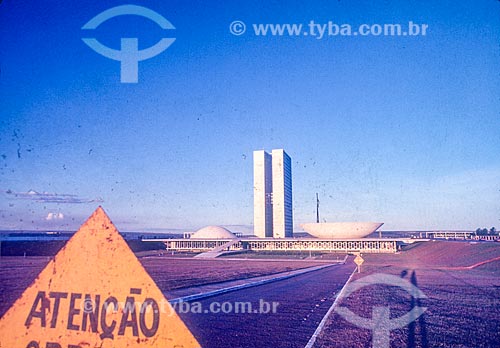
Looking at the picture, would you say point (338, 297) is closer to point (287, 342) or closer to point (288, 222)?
point (287, 342)

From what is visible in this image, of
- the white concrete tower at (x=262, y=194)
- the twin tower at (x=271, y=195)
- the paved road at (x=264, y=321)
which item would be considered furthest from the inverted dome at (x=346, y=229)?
the paved road at (x=264, y=321)

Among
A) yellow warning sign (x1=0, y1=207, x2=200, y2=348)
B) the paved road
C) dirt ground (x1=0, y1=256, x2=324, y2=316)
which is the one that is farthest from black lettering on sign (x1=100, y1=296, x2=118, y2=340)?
dirt ground (x1=0, y1=256, x2=324, y2=316)

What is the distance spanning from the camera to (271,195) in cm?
14075

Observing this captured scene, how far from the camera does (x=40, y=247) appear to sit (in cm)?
6244

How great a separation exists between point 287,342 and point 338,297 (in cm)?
734

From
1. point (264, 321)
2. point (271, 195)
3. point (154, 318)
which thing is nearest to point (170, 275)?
point (264, 321)

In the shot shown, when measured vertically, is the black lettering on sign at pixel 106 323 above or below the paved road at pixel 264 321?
above

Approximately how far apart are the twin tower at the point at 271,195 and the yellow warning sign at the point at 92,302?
5146 inches

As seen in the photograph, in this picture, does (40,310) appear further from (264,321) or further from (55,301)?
(264,321)

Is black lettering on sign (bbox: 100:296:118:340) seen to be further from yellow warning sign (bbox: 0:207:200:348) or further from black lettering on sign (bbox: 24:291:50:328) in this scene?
black lettering on sign (bbox: 24:291:50:328)

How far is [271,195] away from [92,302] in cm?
13795

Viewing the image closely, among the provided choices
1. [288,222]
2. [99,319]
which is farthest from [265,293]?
[288,222]

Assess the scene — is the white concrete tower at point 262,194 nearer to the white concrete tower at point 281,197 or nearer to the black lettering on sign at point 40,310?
the white concrete tower at point 281,197

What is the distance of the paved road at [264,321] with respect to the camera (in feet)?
29.1
